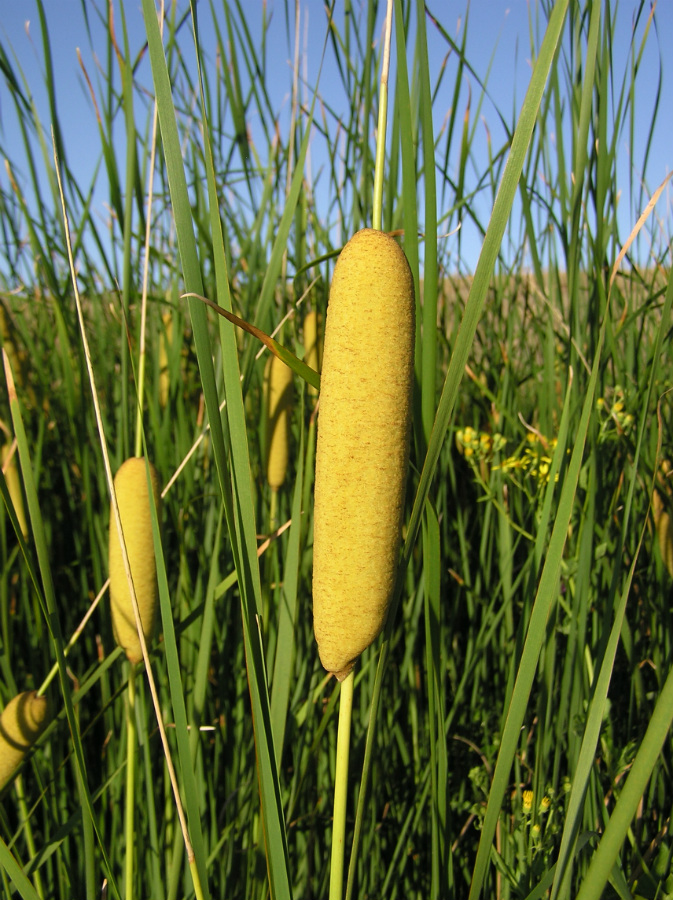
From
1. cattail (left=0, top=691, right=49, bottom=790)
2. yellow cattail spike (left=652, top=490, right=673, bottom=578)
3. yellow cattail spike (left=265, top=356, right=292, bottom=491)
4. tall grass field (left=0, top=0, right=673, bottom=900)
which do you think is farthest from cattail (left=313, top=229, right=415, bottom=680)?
yellow cattail spike (left=652, top=490, right=673, bottom=578)

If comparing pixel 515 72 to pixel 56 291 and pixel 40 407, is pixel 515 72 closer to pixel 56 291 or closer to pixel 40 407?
pixel 56 291

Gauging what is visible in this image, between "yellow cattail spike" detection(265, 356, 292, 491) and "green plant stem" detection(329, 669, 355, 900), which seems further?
"yellow cattail spike" detection(265, 356, 292, 491)

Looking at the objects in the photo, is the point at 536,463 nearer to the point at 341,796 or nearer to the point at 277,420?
the point at 277,420

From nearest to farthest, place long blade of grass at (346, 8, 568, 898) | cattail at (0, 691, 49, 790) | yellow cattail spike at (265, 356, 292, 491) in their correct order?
long blade of grass at (346, 8, 568, 898) < cattail at (0, 691, 49, 790) < yellow cattail spike at (265, 356, 292, 491)

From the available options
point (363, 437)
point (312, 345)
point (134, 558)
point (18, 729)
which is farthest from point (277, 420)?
point (363, 437)

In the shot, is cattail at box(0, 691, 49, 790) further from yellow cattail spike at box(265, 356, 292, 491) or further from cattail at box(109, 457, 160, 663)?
yellow cattail spike at box(265, 356, 292, 491)

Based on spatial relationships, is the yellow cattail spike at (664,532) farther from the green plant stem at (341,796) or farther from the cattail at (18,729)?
the cattail at (18,729)
